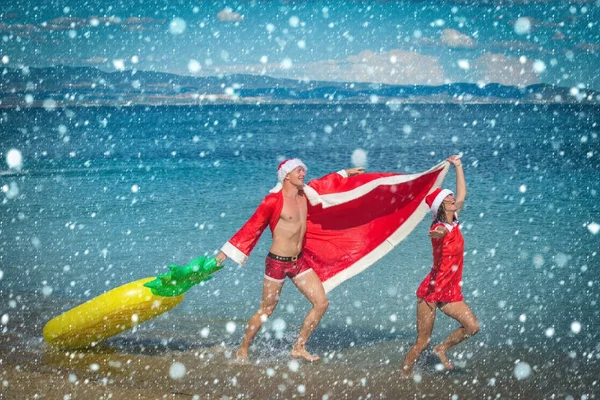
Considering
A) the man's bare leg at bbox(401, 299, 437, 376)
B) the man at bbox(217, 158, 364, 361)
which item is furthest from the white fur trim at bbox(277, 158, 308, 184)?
the man's bare leg at bbox(401, 299, 437, 376)

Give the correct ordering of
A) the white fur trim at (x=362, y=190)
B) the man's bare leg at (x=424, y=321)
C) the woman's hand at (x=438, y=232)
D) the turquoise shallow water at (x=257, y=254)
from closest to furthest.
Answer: the woman's hand at (x=438, y=232) → the man's bare leg at (x=424, y=321) → the white fur trim at (x=362, y=190) → the turquoise shallow water at (x=257, y=254)

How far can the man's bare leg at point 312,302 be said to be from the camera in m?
6.94

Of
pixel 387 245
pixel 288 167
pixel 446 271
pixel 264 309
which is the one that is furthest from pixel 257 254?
pixel 446 271

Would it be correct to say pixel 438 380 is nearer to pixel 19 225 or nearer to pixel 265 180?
pixel 19 225

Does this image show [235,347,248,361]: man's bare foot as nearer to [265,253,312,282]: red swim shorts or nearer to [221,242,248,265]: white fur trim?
[265,253,312,282]: red swim shorts

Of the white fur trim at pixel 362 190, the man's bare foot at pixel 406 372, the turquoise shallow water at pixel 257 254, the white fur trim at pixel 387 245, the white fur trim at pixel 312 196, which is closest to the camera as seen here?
the man's bare foot at pixel 406 372

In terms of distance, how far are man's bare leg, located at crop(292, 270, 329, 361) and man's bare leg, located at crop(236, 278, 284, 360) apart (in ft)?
0.81

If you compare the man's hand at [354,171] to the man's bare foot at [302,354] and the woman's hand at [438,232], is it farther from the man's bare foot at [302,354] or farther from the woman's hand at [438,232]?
the man's bare foot at [302,354]

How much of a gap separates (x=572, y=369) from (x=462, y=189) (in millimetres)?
Answer: 2150

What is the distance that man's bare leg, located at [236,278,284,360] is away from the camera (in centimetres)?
691

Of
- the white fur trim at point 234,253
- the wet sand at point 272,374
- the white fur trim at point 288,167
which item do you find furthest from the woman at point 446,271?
the white fur trim at point 234,253

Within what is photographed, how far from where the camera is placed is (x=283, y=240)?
6809mm

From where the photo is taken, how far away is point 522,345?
7.81 meters

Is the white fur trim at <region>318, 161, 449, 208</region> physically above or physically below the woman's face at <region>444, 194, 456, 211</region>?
below
